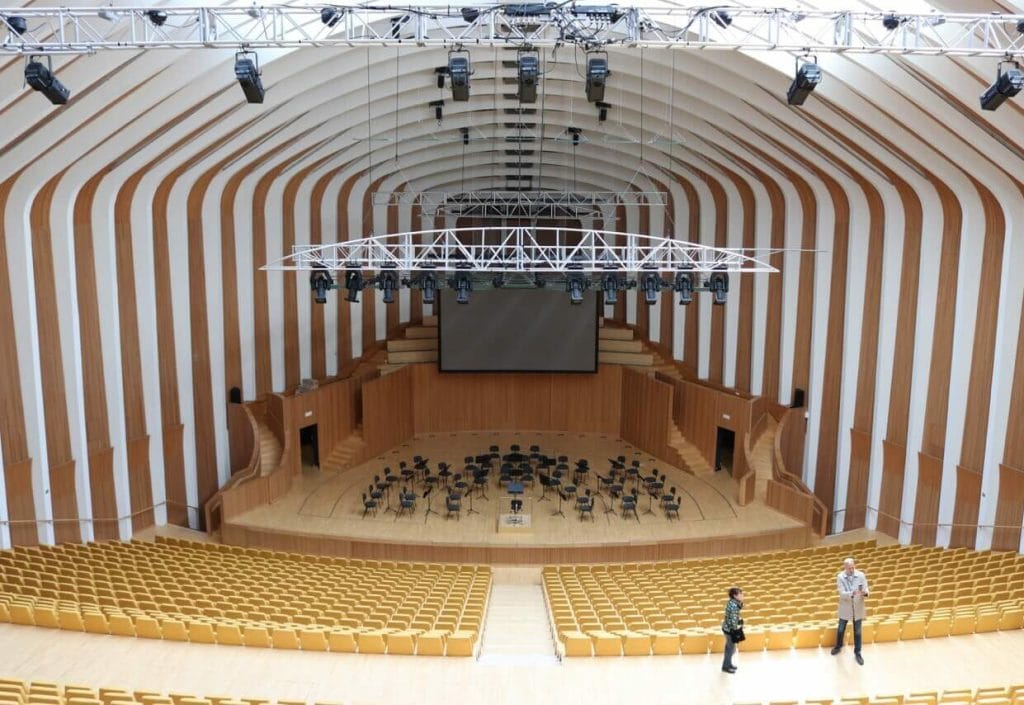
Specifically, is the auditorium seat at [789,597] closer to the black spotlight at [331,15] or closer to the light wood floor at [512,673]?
the light wood floor at [512,673]

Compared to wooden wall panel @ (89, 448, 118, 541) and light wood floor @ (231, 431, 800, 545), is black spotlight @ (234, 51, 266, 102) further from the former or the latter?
wooden wall panel @ (89, 448, 118, 541)

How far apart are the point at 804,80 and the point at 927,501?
35.1 ft

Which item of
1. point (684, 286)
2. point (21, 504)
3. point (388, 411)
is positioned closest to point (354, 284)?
point (684, 286)

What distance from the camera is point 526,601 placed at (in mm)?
13805

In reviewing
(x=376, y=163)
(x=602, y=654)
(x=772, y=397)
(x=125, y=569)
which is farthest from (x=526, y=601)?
(x=376, y=163)

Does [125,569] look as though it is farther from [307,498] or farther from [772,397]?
[772,397]

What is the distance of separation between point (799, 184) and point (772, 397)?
221 inches

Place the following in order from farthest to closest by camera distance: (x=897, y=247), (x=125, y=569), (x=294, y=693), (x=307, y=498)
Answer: (x=307, y=498), (x=897, y=247), (x=125, y=569), (x=294, y=693)

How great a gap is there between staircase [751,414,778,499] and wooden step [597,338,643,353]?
5.26m

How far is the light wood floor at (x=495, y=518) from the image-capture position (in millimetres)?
17500

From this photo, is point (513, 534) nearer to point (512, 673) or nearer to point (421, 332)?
point (512, 673)

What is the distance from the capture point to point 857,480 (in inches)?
780

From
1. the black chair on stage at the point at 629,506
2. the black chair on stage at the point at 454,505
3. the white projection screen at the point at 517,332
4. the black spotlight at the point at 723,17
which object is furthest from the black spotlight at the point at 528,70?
the white projection screen at the point at 517,332

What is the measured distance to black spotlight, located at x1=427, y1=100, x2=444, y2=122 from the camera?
18766 mm
